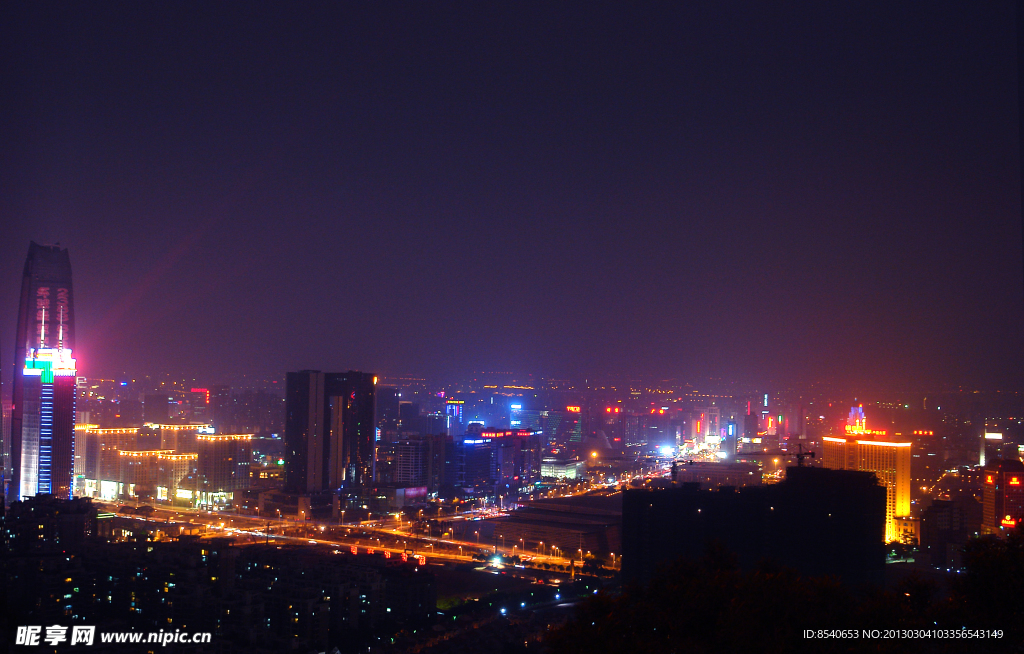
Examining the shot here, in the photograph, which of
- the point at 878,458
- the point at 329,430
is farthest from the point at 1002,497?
the point at 329,430

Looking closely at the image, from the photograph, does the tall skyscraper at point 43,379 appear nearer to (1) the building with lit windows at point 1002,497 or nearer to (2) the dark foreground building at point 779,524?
(2) the dark foreground building at point 779,524

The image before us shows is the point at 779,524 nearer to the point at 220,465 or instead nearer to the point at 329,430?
the point at 329,430

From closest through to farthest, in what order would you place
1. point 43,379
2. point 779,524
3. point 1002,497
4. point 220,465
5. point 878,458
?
point 779,524
point 1002,497
point 43,379
point 878,458
point 220,465

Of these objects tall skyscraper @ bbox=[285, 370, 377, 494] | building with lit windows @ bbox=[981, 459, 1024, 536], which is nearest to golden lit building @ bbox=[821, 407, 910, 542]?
building with lit windows @ bbox=[981, 459, 1024, 536]

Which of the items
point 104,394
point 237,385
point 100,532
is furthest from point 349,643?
point 237,385

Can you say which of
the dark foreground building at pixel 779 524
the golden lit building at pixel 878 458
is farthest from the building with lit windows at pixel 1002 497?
the dark foreground building at pixel 779 524

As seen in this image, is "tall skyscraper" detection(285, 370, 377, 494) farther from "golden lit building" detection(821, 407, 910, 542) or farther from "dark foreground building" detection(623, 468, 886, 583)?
"dark foreground building" detection(623, 468, 886, 583)
